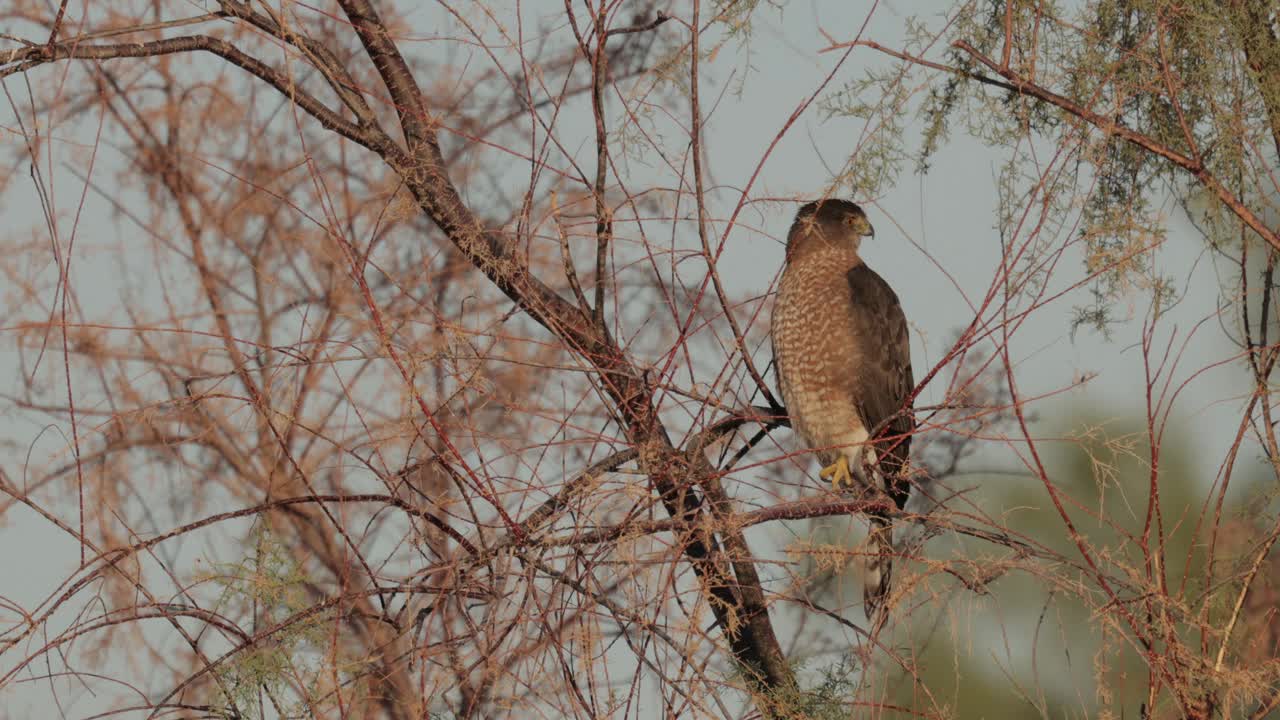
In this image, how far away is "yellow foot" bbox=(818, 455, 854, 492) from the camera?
4070 mm

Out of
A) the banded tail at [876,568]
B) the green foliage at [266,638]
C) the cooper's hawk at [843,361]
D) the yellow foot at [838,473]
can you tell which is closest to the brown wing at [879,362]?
the cooper's hawk at [843,361]

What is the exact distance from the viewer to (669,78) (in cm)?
288

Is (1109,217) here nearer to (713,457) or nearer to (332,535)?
(713,457)

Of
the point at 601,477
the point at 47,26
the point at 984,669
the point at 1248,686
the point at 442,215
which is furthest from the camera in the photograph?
the point at 984,669

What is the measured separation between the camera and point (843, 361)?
3.99 meters

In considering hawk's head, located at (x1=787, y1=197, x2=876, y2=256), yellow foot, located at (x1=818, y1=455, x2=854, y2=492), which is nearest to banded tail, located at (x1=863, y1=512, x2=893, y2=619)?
yellow foot, located at (x1=818, y1=455, x2=854, y2=492)

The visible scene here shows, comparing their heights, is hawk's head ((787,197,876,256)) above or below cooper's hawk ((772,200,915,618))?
above

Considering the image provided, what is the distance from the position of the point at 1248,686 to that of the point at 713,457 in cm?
148

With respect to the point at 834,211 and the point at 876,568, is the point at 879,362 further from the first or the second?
the point at 876,568

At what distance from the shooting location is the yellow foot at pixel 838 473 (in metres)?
4.07

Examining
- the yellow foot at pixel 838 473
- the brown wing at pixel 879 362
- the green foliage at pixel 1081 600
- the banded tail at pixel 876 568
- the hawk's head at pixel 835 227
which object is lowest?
the green foliage at pixel 1081 600

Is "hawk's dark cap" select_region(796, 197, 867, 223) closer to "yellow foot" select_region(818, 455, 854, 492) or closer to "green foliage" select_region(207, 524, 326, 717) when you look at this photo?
"yellow foot" select_region(818, 455, 854, 492)

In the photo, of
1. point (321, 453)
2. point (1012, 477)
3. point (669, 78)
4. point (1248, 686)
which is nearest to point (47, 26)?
point (321, 453)

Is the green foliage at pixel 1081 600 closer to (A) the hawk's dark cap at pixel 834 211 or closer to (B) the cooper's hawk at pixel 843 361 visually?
(B) the cooper's hawk at pixel 843 361
